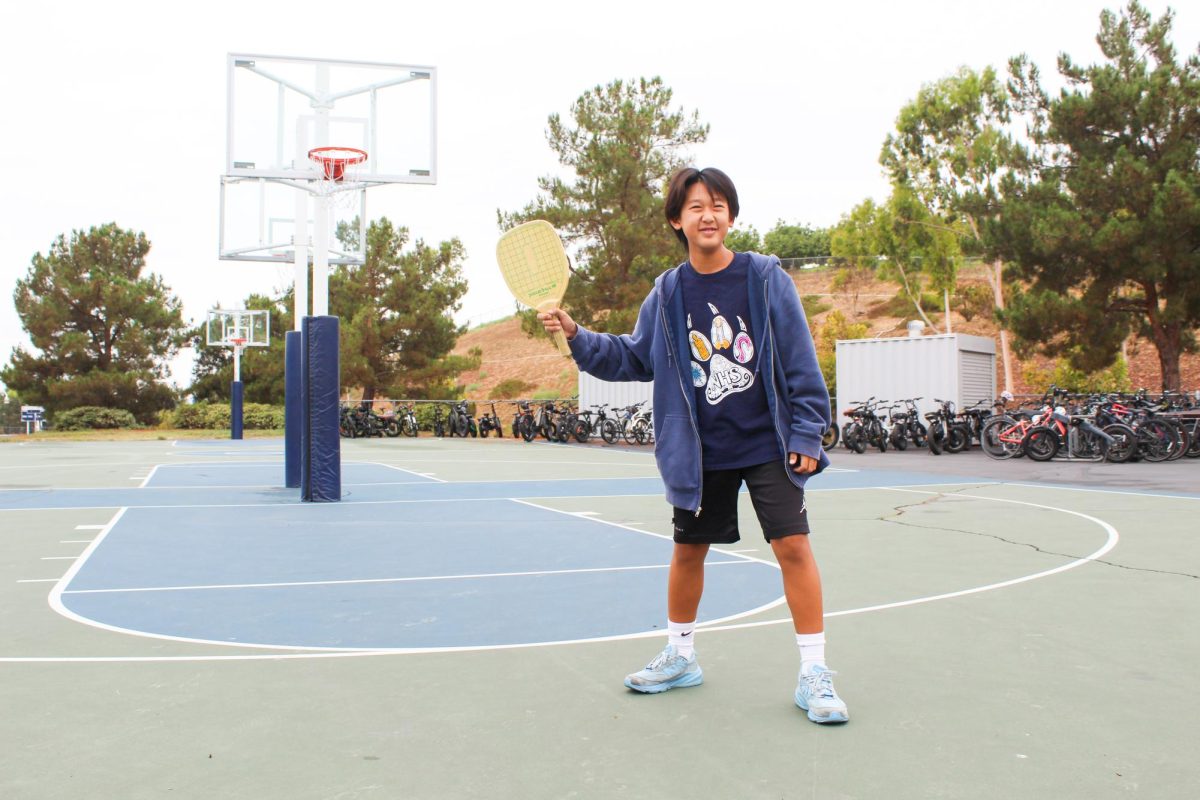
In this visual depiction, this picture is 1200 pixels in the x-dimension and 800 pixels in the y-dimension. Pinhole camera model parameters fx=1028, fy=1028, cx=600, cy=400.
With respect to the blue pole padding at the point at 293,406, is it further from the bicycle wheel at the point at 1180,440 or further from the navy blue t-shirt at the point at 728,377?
the bicycle wheel at the point at 1180,440

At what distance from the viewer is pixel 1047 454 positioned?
16.4 meters

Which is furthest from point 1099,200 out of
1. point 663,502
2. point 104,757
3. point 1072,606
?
point 104,757

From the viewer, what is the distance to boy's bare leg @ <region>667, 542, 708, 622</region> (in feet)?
11.3

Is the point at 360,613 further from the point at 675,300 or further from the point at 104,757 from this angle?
the point at 675,300

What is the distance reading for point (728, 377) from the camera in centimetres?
334

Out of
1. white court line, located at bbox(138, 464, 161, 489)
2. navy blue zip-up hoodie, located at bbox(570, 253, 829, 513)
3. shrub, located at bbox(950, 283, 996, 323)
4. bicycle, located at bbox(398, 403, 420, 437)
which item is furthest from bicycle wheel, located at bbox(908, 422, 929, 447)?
shrub, located at bbox(950, 283, 996, 323)

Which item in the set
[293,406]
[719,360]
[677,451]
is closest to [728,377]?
[719,360]

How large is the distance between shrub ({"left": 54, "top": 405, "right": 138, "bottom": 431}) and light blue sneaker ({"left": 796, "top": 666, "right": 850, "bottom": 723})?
37.8 metres

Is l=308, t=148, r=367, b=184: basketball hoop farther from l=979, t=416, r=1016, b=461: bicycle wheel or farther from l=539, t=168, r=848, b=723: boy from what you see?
l=979, t=416, r=1016, b=461: bicycle wheel

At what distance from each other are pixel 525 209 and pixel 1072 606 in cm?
3206

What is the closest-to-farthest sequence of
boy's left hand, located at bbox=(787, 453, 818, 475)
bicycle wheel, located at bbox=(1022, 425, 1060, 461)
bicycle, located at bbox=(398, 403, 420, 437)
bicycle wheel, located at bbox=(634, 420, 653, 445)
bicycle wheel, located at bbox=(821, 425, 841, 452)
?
boy's left hand, located at bbox=(787, 453, 818, 475), bicycle wheel, located at bbox=(1022, 425, 1060, 461), bicycle wheel, located at bbox=(821, 425, 841, 452), bicycle wheel, located at bbox=(634, 420, 653, 445), bicycle, located at bbox=(398, 403, 420, 437)

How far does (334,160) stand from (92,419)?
29632 millimetres

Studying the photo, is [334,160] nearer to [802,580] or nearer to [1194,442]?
[802,580]

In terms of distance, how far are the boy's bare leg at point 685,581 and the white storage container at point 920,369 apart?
1867cm
